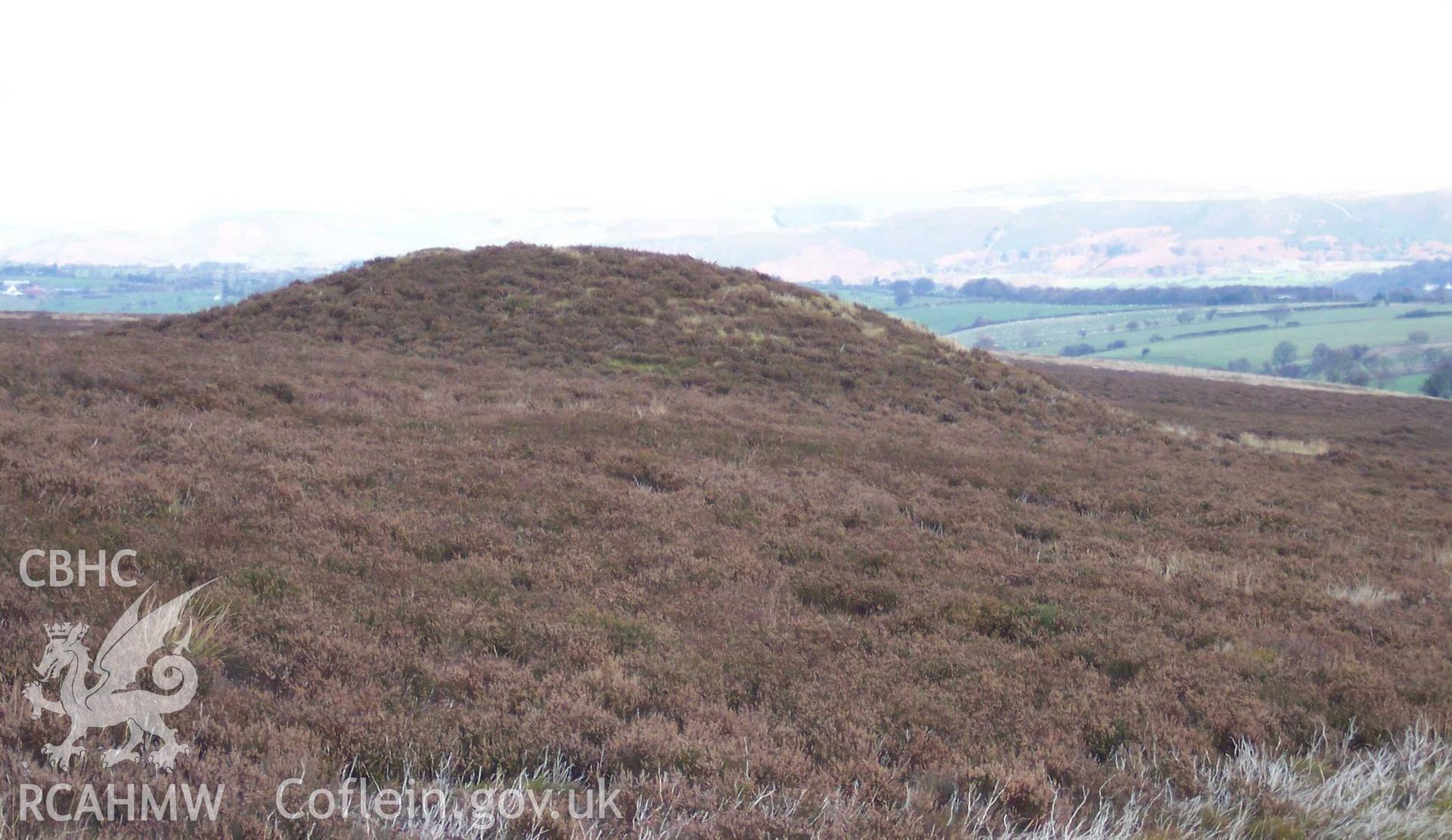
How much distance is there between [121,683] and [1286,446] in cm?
2872

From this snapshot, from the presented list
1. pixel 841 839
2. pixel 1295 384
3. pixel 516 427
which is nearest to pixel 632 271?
pixel 516 427

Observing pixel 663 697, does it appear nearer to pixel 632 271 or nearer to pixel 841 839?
pixel 841 839

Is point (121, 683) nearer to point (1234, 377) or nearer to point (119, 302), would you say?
point (1234, 377)

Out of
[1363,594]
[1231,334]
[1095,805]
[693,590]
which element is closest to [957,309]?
[1231,334]

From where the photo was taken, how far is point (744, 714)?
5.35 m

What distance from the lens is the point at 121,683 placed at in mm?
4867

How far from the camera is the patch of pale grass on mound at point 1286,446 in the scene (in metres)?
23.9

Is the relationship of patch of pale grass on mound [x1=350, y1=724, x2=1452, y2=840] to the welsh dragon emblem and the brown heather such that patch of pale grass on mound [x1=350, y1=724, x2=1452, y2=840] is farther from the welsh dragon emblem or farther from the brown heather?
the welsh dragon emblem

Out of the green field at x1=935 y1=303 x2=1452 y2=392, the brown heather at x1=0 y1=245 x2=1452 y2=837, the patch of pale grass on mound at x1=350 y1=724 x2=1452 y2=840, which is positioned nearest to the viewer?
the patch of pale grass on mound at x1=350 y1=724 x2=1452 y2=840

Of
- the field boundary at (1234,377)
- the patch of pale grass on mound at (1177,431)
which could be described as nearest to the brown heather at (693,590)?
the patch of pale grass on mound at (1177,431)

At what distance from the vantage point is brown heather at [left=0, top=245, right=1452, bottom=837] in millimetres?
4793

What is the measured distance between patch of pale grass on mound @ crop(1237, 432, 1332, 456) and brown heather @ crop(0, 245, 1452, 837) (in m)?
5.25

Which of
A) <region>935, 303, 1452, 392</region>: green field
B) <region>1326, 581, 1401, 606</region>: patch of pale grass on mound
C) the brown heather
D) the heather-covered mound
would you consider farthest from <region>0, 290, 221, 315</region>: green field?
<region>1326, 581, 1401, 606</region>: patch of pale grass on mound

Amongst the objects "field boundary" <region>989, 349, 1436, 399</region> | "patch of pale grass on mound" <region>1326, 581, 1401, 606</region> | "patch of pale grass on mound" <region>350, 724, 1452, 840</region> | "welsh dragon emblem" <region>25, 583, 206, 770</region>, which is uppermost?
"welsh dragon emblem" <region>25, 583, 206, 770</region>
